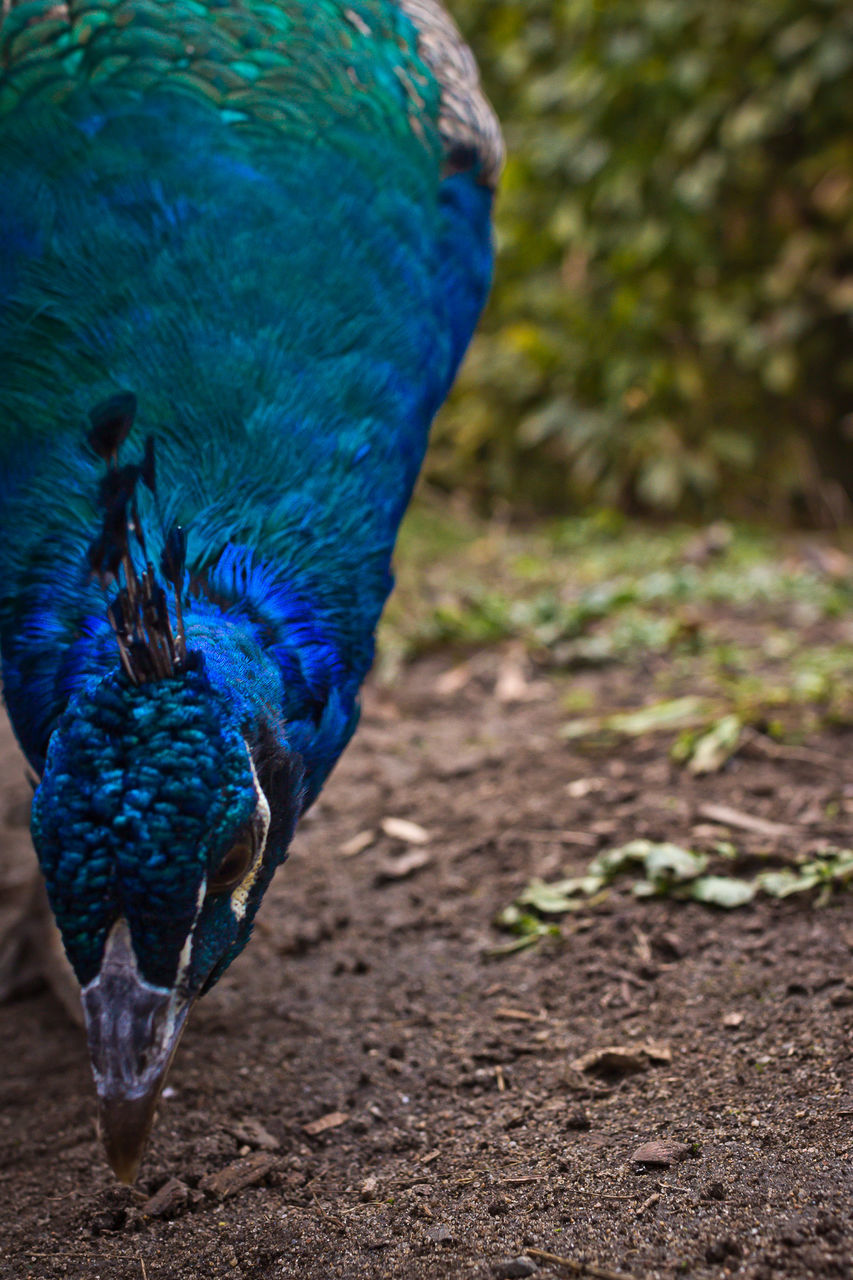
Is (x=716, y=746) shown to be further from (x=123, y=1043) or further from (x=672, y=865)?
(x=123, y=1043)

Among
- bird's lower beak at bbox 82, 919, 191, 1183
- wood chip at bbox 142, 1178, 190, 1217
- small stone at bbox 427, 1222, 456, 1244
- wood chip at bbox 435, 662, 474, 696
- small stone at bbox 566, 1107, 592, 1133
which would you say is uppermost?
bird's lower beak at bbox 82, 919, 191, 1183

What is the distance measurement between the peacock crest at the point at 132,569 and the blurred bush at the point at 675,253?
4816mm

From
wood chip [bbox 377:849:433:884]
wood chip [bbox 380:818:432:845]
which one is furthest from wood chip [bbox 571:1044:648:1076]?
wood chip [bbox 380:818:432:845]

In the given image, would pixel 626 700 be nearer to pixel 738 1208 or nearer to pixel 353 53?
pixel 353 53

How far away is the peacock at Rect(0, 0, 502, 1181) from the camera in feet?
4.67

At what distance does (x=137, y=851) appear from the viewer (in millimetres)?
1376

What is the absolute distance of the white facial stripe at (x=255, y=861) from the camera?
1.56m

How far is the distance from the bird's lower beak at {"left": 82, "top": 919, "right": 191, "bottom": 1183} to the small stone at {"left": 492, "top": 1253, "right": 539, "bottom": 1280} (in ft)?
1.60

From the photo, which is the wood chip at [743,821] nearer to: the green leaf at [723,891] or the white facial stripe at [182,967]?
the green leaf at [723,891]

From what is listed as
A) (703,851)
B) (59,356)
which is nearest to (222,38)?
(59,356)

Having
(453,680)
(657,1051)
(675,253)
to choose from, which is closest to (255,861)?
(657,1051)

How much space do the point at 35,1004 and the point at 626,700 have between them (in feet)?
6.52

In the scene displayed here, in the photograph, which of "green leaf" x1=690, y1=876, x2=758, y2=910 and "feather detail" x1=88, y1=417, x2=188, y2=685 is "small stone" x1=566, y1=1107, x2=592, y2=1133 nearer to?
"green leaf" x1=690, y1=876, x2=758, y2=910

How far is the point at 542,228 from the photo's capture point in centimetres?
695
